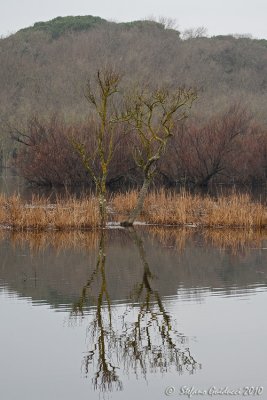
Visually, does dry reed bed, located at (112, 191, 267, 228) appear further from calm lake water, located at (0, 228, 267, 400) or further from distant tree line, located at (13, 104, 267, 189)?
distant tree line, located at (13, 104, 267, 189)

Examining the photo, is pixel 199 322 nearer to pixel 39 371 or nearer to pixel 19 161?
pixel 39 371

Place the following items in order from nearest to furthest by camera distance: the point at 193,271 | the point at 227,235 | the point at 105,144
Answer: the point at 193,271
the point at 227,235
the point at 105,144

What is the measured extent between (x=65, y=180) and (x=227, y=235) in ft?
76.9

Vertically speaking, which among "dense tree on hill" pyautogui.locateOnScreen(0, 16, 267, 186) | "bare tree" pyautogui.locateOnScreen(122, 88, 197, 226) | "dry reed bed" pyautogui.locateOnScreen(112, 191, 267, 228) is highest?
"dense tree on hill" pyautogui.locateOnScreen(0, 16, 267, 186)

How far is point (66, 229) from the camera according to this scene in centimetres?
1836

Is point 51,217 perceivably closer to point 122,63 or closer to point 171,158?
point 171,158

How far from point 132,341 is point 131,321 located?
2.82 feet

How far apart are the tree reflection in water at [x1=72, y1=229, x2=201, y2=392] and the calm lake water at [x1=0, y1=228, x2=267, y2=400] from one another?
0.4 inches

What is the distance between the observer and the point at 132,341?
26.1ft

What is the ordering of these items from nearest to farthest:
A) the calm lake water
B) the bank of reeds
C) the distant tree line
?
the calm lake water, the bank of reeds, the distant tree line

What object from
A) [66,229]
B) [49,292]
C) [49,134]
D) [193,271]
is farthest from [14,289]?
[49,134]

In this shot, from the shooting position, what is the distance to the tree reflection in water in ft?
23.1

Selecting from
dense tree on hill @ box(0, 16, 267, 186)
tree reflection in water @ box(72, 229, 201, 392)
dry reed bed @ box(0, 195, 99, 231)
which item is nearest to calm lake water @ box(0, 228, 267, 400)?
tree reflection in water @ box(72, 229, 201, 392)

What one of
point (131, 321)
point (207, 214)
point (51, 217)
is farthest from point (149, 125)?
point (131, 321)
